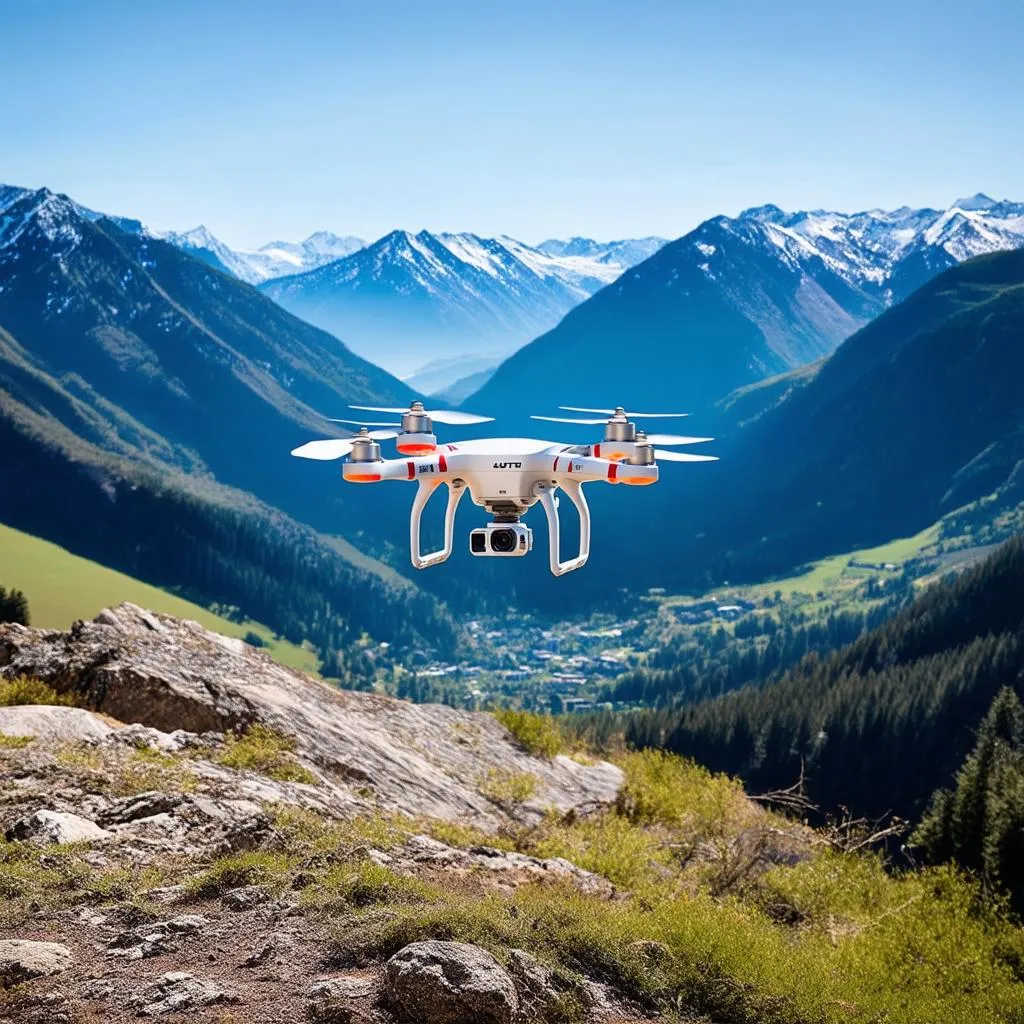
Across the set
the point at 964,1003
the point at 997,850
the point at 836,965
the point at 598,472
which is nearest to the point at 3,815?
the point at 598,472

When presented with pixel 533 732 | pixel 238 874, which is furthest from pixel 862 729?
pixel 238 874

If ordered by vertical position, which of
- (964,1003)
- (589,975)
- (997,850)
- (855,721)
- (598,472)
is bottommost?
(855,721)

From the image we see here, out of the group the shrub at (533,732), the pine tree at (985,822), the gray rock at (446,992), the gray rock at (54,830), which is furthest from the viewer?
the pine tree at (985,822)

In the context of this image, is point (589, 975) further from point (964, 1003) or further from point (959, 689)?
point (959, 689)

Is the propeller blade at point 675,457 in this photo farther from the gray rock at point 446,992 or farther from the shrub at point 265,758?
the shrub at point 265,758

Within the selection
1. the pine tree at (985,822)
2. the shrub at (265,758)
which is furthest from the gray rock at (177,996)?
the pine tree at (985,822)

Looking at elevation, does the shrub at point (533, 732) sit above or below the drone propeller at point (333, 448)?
below

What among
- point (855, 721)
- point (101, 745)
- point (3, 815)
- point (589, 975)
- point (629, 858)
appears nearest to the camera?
point (589, 975)
